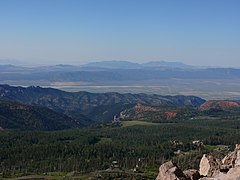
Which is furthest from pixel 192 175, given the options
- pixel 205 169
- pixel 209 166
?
pixel 205 169

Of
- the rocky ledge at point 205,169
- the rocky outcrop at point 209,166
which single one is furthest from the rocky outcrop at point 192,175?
the rocky outcrop at point 209,166

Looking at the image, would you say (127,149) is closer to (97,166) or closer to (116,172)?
(97,166)

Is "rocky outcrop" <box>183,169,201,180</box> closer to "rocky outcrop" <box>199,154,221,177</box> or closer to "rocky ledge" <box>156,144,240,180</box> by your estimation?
"rocky ledge" <box>156,144,240,180</box>

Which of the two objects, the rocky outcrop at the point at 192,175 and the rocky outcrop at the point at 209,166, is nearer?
the rocky outcrop at the point at 192,175

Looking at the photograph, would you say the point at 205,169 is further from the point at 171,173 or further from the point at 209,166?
the point at 171,173

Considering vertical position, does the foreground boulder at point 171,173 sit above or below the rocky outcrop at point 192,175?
above

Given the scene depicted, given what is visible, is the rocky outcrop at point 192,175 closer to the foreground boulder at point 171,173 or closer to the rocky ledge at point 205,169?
the rocky ledge at point 205,169

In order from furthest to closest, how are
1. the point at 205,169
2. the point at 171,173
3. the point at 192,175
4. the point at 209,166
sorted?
the point at 205,169 < the point at 209,166 < the point at 192,175 < the point at 171,173

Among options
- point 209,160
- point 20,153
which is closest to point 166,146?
point 20,153

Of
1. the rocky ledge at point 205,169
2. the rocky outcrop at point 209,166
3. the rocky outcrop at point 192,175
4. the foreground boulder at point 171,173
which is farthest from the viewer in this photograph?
the rocky outcrop at point 209,166

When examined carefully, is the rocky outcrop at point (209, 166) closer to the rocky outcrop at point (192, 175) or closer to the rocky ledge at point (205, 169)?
the rocky ledge at point (205, 169)

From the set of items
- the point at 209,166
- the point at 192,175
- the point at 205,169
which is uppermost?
the point at 209,166

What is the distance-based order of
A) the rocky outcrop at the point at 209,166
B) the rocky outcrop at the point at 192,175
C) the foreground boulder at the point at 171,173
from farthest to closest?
the rocky outcrop at the point at 209,166
the rocky outcrop at the point at 192,175
the foreground boulder at the point at 171,173

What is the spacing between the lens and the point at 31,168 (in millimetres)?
152375
